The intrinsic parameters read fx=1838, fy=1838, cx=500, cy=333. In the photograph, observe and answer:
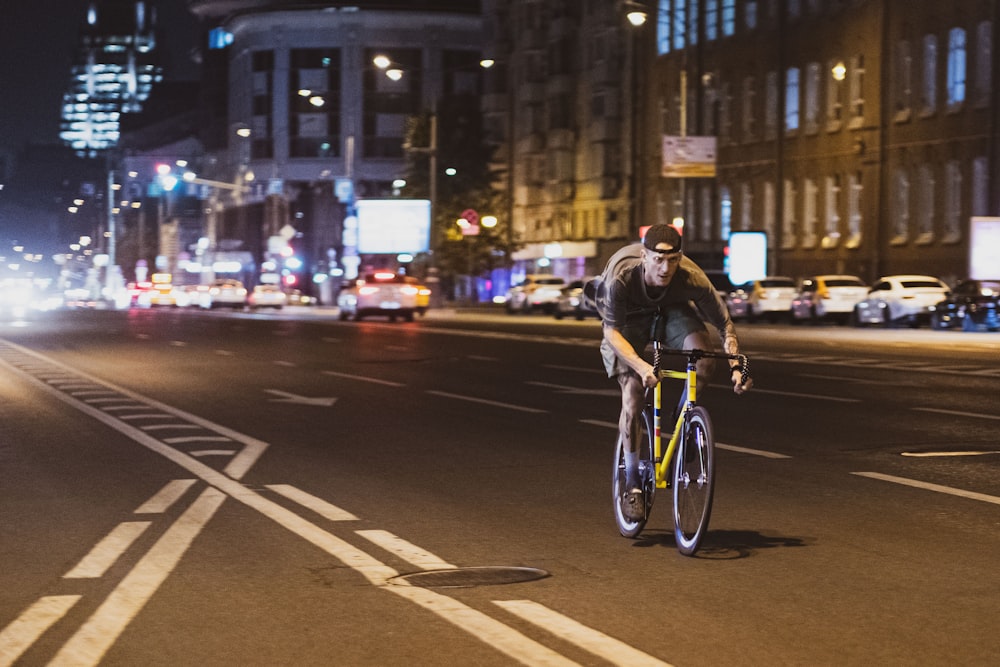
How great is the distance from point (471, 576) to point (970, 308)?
120 ft

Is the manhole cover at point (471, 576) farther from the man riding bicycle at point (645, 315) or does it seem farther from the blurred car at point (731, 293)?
the blurred car at point (731, 293)

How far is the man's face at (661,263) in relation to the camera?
918cm

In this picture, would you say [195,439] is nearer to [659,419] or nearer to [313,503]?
[313,503]

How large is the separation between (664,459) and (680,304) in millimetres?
826

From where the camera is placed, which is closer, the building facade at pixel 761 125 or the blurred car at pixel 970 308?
the blurred car at pixel 970 308

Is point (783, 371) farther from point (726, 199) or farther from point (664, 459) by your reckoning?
point (726, 199)

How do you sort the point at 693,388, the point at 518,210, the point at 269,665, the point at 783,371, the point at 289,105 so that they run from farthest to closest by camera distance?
the point at 289,105, the point at 518,210, the point at 783,371, the point at 693,388, the point at 269,665

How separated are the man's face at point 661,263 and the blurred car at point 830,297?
4272cm

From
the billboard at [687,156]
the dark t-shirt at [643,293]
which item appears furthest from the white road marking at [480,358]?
the billboard at [687,156]

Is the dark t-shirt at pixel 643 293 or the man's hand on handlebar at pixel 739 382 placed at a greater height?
the dark t-shirt at pixel 643 293

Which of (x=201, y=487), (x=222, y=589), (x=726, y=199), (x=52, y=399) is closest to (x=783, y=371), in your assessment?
(x=52, y=399)

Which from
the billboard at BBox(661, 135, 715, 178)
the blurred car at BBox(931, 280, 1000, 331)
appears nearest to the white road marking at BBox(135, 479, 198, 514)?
the blurred car at BBox(931, 280, 1000, 331)

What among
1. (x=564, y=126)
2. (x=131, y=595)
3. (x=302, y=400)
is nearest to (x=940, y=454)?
(x=131, y=595)

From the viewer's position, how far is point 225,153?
495ft
